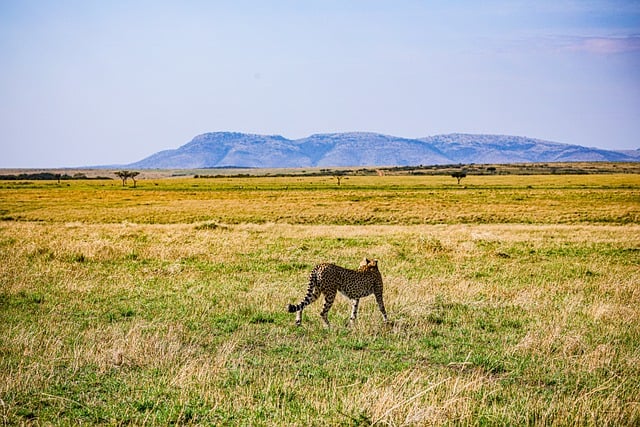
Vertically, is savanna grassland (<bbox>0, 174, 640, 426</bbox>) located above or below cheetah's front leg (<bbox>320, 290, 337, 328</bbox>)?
below

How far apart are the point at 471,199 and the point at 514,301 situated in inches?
2403

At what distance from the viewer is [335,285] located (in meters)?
12.4

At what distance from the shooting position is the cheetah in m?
12.3

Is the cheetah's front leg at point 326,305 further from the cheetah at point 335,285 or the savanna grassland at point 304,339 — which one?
the savanna grassland at point 304,339

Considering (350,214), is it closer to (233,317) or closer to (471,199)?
(471,199)

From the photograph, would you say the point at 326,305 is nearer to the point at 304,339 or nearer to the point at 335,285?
the point at 335,285

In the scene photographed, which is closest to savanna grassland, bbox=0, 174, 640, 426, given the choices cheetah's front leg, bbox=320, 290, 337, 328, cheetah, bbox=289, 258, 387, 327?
cheetah's front leg, bbox=320, 290, 337, 328

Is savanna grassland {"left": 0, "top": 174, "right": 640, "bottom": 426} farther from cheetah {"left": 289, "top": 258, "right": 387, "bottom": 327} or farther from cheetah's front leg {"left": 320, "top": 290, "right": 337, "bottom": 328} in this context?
cheetah {"left": 289, "top": 258, "right": 387, "bottom": 327}

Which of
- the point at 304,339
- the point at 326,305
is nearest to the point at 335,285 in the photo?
the point at 326,305

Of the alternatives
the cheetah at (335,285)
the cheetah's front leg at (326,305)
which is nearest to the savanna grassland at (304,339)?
the cheetah's front leg at (326,305)

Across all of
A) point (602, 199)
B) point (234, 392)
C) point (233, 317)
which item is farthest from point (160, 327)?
point (602, 199)

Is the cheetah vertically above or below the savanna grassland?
above

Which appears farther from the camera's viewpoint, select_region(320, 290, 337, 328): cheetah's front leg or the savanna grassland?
select_region(320, 290, 337, 328): cheetah's front leg

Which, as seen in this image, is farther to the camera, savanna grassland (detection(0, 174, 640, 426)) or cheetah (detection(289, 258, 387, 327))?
cheetah (detection(289, 258, 387, 327))
